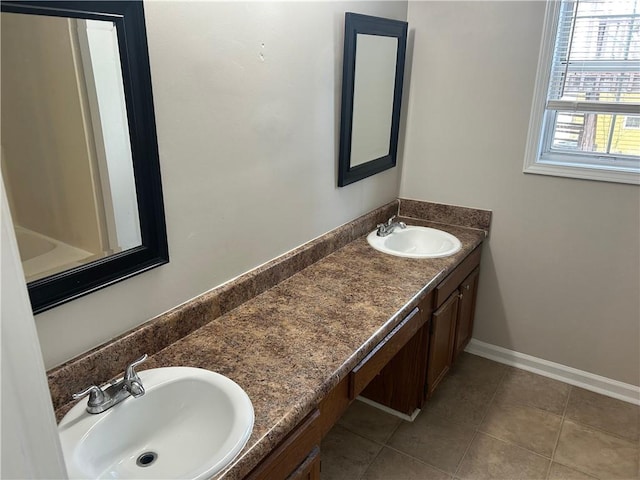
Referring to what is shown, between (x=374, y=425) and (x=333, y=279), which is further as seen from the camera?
(x=374, y=425)

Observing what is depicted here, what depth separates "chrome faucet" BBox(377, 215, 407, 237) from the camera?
2414mm

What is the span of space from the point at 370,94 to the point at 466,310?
3.94ft

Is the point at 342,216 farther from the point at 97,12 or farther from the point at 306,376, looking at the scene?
the point at 97,12

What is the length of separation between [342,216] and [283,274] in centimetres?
50

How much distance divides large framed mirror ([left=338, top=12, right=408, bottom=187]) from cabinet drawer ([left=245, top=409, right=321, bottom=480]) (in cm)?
115

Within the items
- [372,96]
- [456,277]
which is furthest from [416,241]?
[372,96]

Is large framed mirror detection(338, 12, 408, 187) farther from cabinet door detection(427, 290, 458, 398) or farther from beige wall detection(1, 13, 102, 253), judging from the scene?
beige wall detection(1, 13, 102, 253)

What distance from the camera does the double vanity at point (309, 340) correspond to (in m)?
1.21

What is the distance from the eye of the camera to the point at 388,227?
8.01 ft

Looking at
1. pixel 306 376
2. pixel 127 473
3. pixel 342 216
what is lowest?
pixel 127 473

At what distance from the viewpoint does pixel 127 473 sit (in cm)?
115

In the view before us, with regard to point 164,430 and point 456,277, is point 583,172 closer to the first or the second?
point 456,277

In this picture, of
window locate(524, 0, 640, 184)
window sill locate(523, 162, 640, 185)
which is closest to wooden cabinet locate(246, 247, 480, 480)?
window sill locate(523, 162, 640, 185)

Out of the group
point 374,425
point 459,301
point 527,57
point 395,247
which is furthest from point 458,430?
point 527,57
